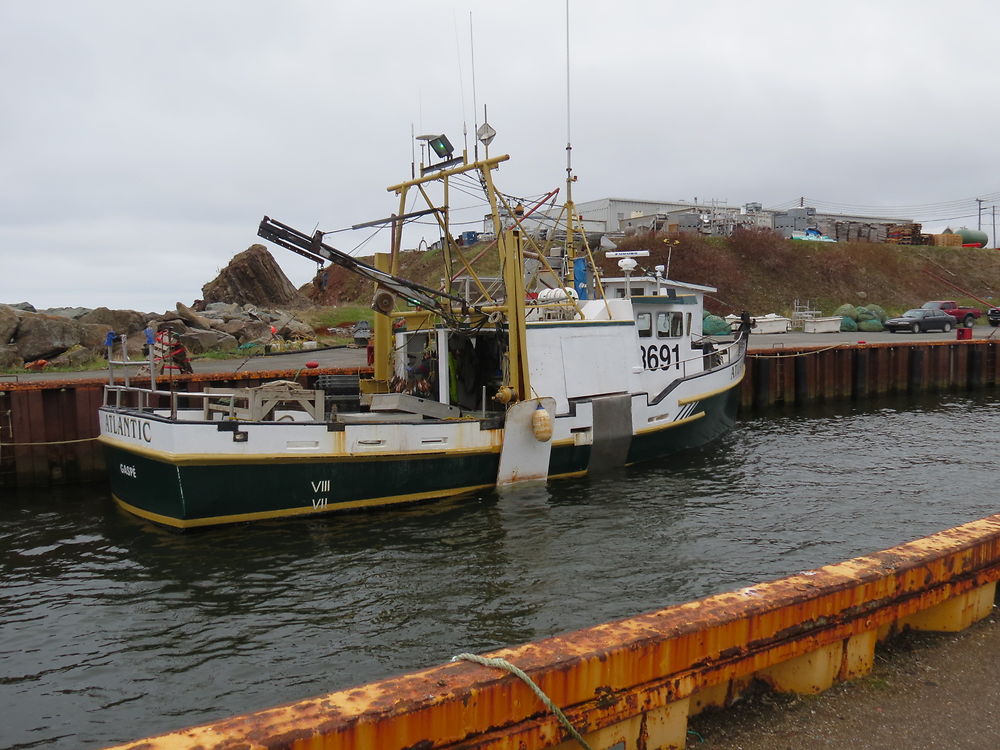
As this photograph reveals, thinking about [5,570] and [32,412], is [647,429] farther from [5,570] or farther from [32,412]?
[32,412]

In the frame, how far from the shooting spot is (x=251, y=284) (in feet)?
129

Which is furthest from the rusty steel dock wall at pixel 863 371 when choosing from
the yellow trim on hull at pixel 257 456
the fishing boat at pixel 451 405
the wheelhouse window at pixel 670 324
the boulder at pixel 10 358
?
the boulder at pixel 10 358

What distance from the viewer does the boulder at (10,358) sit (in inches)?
808

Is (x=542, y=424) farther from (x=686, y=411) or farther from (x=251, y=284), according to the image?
(x=251, y=284)

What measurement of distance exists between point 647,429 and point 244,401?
291 inches

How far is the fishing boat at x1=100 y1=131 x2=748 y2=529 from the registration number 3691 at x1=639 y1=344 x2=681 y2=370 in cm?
4

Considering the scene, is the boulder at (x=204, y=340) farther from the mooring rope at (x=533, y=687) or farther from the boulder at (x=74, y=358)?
the mooring rope at (x=533, y=687)

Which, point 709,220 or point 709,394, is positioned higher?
point 709,220

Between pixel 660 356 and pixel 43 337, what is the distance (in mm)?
18642

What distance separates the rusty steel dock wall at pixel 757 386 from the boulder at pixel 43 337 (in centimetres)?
897

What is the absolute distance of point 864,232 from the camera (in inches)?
2254

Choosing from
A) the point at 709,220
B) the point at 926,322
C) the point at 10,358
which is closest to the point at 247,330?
the point at 10,358

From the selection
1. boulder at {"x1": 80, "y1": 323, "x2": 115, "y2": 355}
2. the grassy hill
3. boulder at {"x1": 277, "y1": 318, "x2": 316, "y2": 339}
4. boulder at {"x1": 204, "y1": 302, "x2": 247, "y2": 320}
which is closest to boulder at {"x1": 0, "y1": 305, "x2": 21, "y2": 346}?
boulder at {"x1": 80, "y1": 323, "x2": 115, "y2": 355}

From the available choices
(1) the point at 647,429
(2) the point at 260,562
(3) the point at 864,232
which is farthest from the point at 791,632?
(3) the point at 864,232
